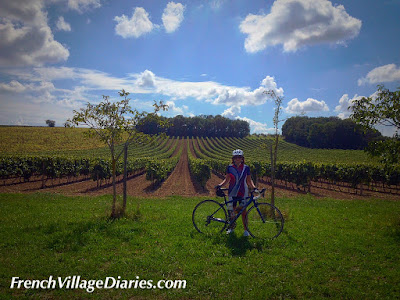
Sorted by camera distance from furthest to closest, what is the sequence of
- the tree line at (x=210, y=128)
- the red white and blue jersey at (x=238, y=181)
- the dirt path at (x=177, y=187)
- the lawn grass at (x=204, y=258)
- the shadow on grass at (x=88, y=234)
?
the tree line at (x=210, y=128) < the dirt path at (x=177, y=187) < the red white and blue jersey at (x=238, y=181) < the shadow on grass at (x=88, y=234) < the lawn grass at (x=204, y=258)

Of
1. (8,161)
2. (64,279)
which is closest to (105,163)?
(8,161)

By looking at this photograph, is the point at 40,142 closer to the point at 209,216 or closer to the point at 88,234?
the point at 88,234

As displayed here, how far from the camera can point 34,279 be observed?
5008mm

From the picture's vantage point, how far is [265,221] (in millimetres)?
8086

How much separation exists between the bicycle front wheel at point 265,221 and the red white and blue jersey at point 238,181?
680 millimetres

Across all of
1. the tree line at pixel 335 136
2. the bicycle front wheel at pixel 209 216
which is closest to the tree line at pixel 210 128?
the tree line at pixel 335 136

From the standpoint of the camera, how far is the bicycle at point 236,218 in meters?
7.38

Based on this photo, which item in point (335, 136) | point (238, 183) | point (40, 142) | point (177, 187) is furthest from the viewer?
point (335, 136)

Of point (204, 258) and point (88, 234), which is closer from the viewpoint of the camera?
point (204, 258)

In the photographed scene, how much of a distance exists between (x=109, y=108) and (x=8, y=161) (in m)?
28.2

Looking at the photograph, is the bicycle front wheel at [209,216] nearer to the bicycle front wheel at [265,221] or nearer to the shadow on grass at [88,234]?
the bicycle front wheel at [265,221]

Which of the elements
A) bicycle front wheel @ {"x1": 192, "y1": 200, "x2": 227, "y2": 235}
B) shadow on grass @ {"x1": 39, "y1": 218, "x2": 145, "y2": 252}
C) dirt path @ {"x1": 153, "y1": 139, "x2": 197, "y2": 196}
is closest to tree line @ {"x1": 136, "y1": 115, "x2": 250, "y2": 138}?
dirt path @ {"x1": 153, "y1": 139, "x2": 197, "y2": 196}

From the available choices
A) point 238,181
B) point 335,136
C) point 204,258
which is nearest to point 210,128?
point 335,136

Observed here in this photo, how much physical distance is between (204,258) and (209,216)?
1897 mm
